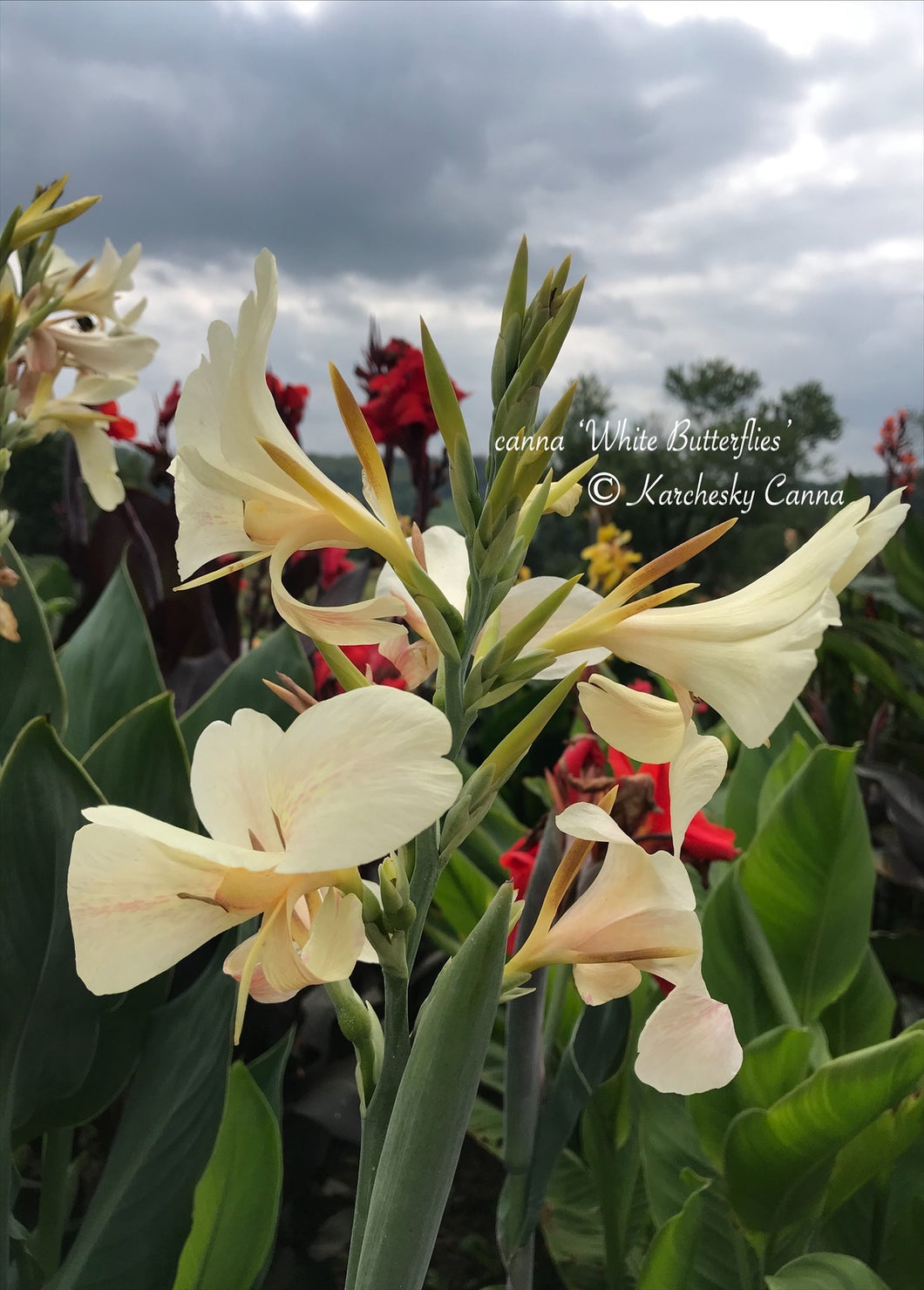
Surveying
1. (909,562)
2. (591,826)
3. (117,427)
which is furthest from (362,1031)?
(909,562)

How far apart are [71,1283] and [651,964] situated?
58 centimetres

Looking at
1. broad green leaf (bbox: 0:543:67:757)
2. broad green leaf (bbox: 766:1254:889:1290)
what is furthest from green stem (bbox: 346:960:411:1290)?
broad green leaf (bbox: 0:543:67:757)

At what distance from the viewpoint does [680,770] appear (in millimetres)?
320

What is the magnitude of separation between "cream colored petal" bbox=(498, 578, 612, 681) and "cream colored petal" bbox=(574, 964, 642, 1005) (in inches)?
4.7

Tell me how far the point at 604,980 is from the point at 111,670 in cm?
79

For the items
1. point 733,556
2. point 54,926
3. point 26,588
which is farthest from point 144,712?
point 733,556

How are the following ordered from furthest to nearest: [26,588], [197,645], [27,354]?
[197,645], [27,354], [26,588]

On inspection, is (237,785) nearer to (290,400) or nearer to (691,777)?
(691,777)

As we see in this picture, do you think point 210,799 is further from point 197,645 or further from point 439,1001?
point 197,645

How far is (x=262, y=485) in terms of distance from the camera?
13.1 inches

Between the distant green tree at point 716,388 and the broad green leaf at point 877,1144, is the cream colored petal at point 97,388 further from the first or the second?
the distant green tree at point 716,388

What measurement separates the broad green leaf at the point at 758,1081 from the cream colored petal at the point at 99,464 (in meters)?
0.97

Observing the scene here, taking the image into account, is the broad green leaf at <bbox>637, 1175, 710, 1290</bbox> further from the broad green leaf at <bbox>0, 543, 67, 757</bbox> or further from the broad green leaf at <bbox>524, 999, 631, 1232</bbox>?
the broad green leaf at <bbox>0, 543, 67, 757</bbox>

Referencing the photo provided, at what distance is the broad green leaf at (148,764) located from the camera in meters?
0.73
